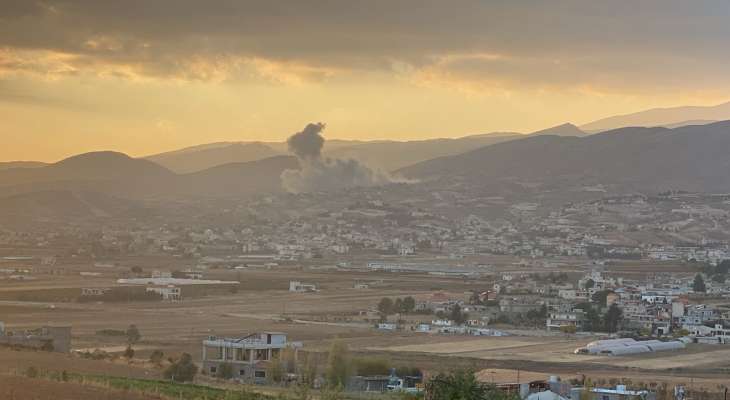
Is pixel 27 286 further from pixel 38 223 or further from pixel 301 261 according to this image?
pixel 38 223

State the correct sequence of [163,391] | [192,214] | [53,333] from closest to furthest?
[163,391] < [53,333] < [192,214]

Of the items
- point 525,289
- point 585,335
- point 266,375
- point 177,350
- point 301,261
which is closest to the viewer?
point 266,375

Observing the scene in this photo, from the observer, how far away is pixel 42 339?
37719 millimetres

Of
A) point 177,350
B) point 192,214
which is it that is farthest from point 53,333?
point 192,214

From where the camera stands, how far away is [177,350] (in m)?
43.0

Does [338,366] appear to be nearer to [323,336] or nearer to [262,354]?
[262,354]

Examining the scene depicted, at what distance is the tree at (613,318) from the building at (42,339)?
28.9 metres

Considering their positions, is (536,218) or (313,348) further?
(536,218)

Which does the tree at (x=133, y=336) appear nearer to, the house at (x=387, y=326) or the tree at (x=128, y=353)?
the tree at (x=128, y=353)

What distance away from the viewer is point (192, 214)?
169m

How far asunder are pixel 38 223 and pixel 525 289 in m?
83.5

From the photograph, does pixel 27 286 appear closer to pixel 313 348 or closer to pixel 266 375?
pixel 313 348

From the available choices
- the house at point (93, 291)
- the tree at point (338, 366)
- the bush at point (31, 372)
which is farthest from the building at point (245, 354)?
the house at point (93, 291)

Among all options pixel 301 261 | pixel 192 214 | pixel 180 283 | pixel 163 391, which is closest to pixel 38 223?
pixel 192 214
